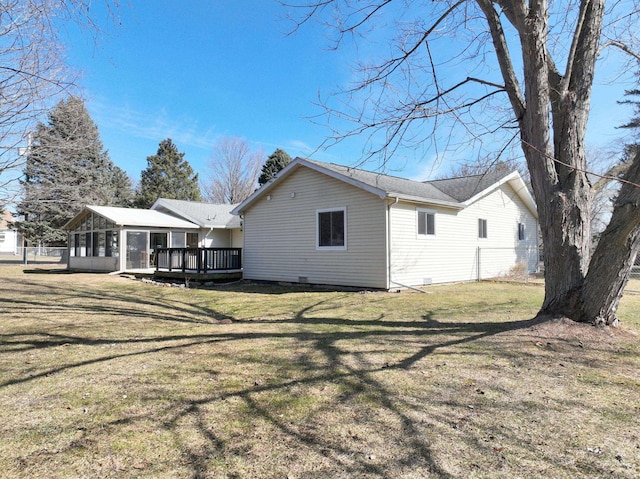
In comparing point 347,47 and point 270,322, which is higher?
point 347,47

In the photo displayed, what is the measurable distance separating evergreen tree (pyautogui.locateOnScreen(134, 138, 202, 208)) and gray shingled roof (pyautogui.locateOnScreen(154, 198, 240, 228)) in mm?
14740

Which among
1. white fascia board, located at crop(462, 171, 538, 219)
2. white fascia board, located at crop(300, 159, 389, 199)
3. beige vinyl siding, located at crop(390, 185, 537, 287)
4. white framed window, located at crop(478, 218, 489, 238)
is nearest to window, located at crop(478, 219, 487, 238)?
white framed window, located at crop(478, 218, 489, 238)

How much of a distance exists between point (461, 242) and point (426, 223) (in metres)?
2.22

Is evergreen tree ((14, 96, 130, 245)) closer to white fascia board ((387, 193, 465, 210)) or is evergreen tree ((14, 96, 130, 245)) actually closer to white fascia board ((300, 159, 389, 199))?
white fascia board ((300, 159, 389, 199))

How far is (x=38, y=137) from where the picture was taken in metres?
12.2

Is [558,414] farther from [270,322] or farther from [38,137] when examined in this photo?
[38,137]

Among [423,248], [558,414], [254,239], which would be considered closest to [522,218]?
[423,248]

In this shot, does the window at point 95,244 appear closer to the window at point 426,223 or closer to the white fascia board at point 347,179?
the white fascia board at point 347,179

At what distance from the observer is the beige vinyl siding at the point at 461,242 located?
37.5 ft

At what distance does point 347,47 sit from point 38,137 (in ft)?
35.1

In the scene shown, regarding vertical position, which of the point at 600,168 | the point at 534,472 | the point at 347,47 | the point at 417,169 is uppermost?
the point at 600,168

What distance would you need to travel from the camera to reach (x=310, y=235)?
12.7 m

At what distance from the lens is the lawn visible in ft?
7.84

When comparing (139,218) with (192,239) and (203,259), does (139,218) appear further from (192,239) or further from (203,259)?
(203,259)
